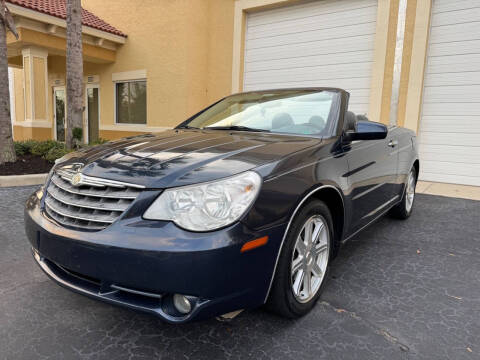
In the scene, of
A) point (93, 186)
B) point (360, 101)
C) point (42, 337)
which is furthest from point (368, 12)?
point (42, 337)

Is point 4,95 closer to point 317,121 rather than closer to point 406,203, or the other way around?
point 317,121

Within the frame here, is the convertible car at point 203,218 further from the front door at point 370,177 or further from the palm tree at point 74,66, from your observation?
the palm tree at point 74,66

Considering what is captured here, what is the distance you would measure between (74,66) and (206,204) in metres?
6.49

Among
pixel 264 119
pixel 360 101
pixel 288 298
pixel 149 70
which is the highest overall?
pixel 149 70

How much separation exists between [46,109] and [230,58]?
18.5 feet

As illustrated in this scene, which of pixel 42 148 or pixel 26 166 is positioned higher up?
pixel 42 148

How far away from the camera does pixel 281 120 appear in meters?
2.88

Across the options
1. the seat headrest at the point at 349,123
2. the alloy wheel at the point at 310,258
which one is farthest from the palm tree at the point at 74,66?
the alloy wheel at the point at 310,258

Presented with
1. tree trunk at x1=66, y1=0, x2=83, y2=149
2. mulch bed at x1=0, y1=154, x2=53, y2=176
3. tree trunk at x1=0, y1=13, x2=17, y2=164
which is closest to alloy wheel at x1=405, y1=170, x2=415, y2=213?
mulch bed at x1=0, y1=154, x2=53, y2=176

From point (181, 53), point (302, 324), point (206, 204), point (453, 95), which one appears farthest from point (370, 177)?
point (181, 53)

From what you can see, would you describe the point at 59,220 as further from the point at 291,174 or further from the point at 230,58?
the point at 230,58

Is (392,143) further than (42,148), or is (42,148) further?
(42,148)

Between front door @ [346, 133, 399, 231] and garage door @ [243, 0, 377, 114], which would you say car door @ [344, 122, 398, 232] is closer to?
front door @ [346, 133, 399, 231]

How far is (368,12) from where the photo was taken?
744 centimetres
